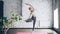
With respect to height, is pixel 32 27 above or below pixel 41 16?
below

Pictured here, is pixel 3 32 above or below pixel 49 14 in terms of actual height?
below

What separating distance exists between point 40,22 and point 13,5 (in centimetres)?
150

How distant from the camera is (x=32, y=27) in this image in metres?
5.86

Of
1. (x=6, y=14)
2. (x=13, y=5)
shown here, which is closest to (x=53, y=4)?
(x=13, y=5)

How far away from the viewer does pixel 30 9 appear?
5.89 metres

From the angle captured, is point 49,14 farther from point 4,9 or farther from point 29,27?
point 4,9

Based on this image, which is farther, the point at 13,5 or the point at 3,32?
the point at 13,5

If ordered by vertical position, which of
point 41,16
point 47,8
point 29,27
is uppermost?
point 47,8

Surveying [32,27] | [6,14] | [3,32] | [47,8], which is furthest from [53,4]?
[3,32]

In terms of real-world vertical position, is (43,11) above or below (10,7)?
below

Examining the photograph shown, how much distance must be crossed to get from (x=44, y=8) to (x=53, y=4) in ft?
1.49

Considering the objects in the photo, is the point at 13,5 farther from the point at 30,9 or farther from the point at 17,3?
the point at 30,9

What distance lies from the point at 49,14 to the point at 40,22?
1.86ft

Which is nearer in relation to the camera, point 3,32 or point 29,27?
point 3,32
